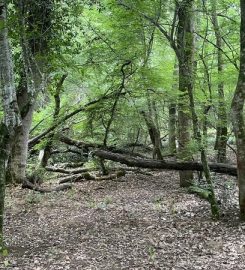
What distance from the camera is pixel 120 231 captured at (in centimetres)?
637

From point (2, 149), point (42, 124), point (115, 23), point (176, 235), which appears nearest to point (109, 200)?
point (176, 235)

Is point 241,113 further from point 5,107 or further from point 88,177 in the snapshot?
point 88,177

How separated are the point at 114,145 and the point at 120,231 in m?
6.91

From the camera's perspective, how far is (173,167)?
380 inches

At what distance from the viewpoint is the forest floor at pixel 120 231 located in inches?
199

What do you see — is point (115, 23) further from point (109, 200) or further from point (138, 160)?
point (109, 200)

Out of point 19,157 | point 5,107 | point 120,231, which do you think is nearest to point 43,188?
point 19,157

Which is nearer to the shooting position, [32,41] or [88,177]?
[32,41]

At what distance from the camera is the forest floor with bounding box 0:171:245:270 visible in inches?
199

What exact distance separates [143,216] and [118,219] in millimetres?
533

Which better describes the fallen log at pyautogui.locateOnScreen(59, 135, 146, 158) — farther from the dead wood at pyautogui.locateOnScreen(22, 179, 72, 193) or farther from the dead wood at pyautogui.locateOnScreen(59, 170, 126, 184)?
the dead wood at pyautogui.locateOnScreen(22, 179, 72, 193)

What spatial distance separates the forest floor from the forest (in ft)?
0.07

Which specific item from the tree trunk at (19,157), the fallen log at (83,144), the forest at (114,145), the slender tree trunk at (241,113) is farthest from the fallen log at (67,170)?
the slender tree trunk at (241,113)

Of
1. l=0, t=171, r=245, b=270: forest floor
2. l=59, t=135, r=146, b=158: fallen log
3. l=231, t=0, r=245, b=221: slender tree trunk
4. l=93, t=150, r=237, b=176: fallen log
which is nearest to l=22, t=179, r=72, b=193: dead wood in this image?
l=0, t=171, r=245, b=270: forest floor
